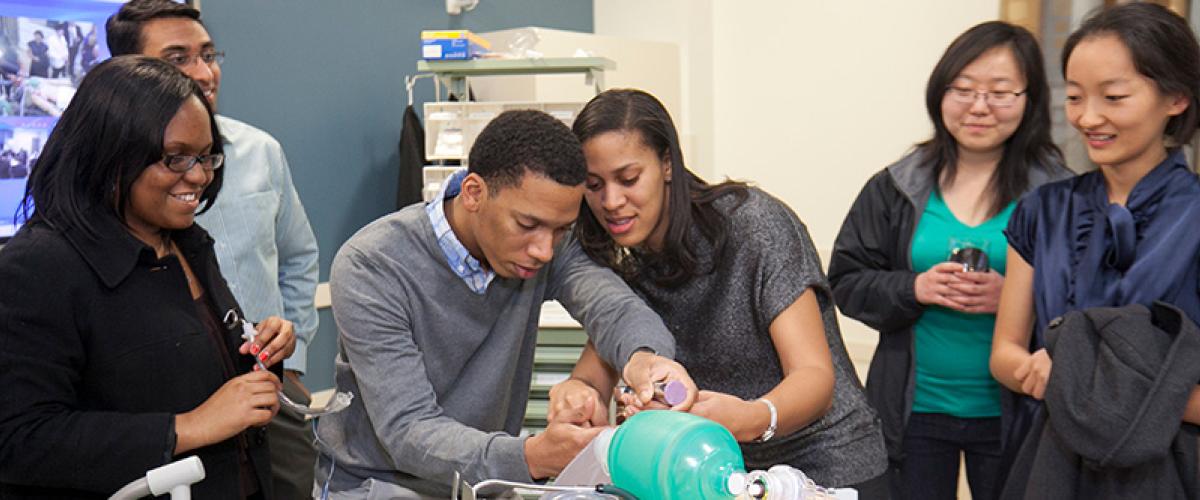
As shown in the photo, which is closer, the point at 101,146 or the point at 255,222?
the point at 101,146

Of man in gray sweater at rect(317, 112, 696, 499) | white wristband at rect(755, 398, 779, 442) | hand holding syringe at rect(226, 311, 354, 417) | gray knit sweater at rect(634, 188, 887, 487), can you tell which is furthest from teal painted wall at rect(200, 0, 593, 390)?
white wristband at rect(755, 398, 779, 442)

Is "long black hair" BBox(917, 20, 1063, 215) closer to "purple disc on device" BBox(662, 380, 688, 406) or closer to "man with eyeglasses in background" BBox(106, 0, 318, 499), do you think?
"purple disc on device" BBox(662, 380, 688, 406)

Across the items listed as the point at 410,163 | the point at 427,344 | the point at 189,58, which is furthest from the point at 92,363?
the point at 410,163

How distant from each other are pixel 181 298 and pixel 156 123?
0.78 feet

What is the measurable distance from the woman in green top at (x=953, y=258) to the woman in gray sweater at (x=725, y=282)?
15.1 inches

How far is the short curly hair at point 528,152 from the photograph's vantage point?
4.59 feet

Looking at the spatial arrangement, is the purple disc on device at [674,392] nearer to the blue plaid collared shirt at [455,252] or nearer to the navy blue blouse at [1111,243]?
the blue plaid collared shirt at [455,252]

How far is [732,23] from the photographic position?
4.82m

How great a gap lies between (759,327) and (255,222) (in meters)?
1.14

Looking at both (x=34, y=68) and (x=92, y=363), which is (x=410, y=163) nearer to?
(x=34, y=68)

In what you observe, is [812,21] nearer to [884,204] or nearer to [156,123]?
[884,204]

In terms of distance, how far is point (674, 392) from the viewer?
1.28 metres

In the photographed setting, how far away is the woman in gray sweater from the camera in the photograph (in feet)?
5.04

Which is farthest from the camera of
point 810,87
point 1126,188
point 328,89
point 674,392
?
point 810,87
